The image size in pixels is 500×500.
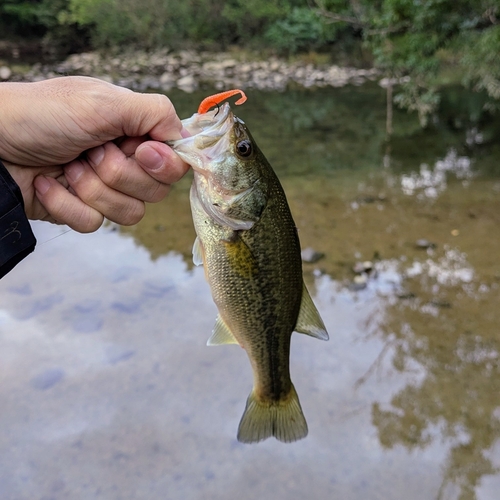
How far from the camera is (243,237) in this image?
1982 millimetres

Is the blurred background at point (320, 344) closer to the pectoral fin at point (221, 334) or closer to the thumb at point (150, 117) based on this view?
the thumb at point (150, 117)

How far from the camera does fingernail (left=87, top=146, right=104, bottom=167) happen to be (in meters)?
2.09

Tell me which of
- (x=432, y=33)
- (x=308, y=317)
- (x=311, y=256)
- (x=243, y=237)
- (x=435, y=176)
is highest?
(x=243, y=237)

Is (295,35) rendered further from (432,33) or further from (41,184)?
(41,184)

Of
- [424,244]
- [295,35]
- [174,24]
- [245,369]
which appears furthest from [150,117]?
[174,24]

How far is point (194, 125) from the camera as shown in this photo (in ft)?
6.68

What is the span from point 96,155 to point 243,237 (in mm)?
734

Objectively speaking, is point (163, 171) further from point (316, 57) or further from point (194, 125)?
point (316, 57)

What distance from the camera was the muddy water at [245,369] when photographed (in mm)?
3445

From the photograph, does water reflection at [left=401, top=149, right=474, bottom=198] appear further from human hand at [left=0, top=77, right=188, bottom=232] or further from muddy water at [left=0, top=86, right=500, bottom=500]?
human hand at [left=0, top=77, right=188, bottom=232]

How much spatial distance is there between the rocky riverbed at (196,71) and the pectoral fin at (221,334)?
54.2 ft

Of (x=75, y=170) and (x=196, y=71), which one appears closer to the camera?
(x=75, y=170)

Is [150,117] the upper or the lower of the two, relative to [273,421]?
upper

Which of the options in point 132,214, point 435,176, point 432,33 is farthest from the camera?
point 432,33
